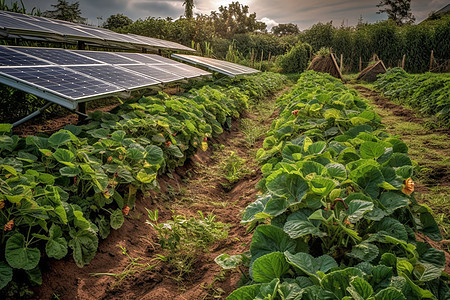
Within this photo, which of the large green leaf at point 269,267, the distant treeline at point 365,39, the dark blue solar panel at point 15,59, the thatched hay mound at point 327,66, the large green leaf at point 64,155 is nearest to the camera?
the large green leaf at point 269,267

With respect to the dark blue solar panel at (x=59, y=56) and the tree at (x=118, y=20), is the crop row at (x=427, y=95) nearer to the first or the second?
the dark blue solar panel at (x=59, y=56)

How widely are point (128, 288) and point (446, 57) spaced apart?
89.4 feet

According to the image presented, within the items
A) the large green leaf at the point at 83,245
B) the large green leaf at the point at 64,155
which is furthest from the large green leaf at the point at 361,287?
the large green leaf at the point at 64,155

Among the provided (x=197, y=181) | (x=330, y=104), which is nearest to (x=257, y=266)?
(x=197, y=181)

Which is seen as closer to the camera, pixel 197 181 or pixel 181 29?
pixel 197 181

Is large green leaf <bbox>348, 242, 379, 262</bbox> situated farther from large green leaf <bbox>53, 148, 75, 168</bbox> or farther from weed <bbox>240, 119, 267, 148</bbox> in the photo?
weed <bbox>240, 119, 267, 148</bbox>

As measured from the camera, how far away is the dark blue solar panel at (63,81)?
2.87 m

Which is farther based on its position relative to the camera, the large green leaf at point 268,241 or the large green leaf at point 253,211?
the large green leaf at point 253,211

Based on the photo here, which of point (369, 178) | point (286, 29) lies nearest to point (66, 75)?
point (369, 178)

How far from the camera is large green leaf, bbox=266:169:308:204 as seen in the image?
167cm

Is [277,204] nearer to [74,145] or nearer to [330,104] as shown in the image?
[74,145]

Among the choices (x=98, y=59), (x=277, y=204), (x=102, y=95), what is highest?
(x=98, y=59)

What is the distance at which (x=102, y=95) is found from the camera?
10.8ft

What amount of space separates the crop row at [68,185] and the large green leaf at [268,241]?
3.68 ft
